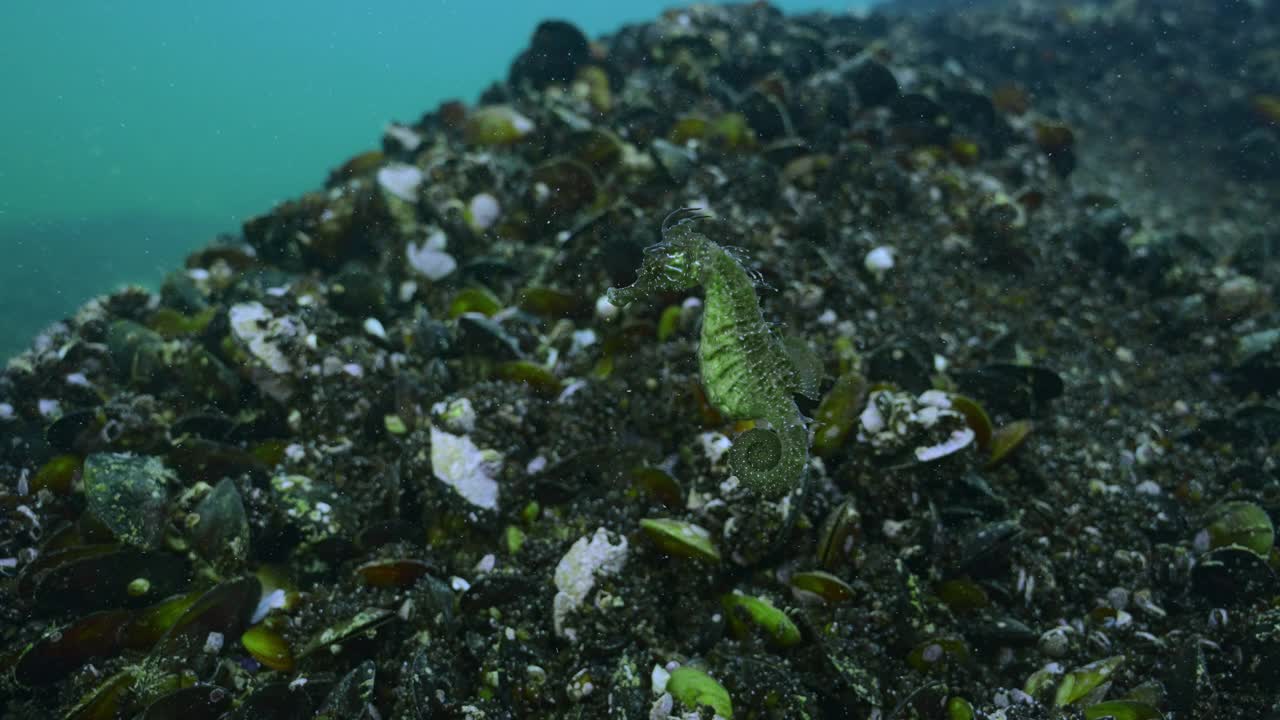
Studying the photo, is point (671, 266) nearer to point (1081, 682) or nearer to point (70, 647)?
point (1081, 682)

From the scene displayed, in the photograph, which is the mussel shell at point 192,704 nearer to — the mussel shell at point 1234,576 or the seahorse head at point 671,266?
the seahorse head at point 671,266

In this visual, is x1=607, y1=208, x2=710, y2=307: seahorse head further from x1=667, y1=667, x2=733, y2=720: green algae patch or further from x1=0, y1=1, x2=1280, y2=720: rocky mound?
x1=667, y1=667, x2=733, y2=720: green algae patch

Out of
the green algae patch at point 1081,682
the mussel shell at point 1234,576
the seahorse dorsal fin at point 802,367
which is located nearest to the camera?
the seahorse dorsal fin at point 802,367

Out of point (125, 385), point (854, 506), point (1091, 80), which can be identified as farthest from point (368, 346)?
point (1091, 80)

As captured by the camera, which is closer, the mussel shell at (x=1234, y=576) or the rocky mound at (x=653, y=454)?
the rocky mound at (x=653, y=454)

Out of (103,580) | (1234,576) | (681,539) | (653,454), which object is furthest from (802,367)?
(103,580)

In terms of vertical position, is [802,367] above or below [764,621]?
above

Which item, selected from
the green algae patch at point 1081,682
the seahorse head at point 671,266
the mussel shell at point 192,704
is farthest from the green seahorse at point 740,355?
the mussel shell at point 192,704
